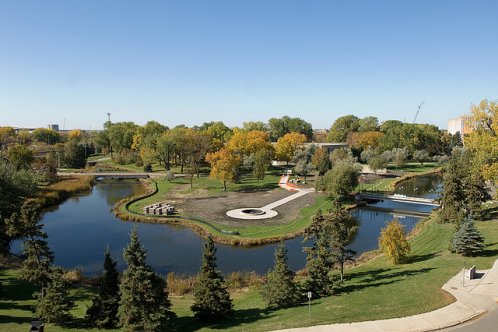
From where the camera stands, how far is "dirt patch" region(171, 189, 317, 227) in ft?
173

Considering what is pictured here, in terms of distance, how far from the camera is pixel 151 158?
10125 cm

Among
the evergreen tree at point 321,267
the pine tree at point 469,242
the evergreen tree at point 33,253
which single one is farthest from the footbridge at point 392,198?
the evergreen tree at point 33,253

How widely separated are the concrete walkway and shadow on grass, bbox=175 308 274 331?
3885 millimetres

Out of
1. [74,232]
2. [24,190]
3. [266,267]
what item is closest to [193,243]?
[266,267]

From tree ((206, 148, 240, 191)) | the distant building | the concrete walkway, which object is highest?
the distant building

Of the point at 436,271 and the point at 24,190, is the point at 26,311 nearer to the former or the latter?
the point at 436,271

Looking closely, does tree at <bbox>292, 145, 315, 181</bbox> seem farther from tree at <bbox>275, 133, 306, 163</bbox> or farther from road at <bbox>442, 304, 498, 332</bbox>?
road at <bbox>442, 304, 498, 332</bbox>

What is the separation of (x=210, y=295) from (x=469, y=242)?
862 inches

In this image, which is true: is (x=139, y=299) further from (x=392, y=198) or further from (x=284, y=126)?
(x=284, y=126)

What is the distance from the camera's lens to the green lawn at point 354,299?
822 inches

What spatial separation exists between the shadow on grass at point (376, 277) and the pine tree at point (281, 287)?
3635 mm

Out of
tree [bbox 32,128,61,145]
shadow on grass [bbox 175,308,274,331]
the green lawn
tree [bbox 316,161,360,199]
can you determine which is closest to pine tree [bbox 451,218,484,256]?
the green lawn

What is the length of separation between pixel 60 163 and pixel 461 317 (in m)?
115

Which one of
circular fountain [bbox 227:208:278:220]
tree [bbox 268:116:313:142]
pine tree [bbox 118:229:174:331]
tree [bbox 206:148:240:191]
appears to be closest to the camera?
pine tree [bbox 118:229:174:331]
